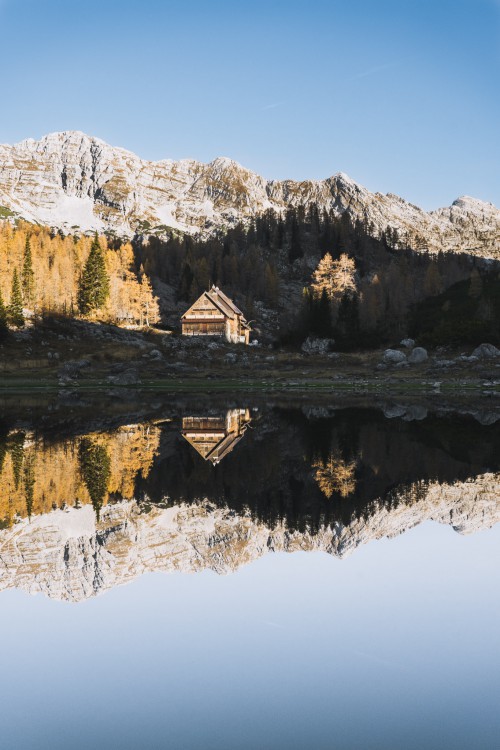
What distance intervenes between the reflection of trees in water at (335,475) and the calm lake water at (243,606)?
0.39ft

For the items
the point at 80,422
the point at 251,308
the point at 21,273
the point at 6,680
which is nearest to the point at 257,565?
the point at 6,680

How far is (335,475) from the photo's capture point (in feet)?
80.2

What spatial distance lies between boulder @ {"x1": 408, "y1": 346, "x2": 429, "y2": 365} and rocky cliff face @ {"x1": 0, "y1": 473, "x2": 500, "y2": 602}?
70.4 meters

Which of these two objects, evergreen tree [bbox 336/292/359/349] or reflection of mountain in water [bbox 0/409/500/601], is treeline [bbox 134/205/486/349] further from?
reflection of mountain in water [bbox 0/409/500/601]

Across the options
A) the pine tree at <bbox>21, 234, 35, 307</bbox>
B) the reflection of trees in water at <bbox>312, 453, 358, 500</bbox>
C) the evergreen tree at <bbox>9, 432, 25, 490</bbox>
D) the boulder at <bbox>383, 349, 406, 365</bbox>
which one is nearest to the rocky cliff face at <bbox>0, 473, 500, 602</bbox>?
the reflection of trees in water at <bbox>312, 453, 358, 500</bbox>

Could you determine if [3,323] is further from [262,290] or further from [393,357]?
[262,290]

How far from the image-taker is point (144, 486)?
2245 cm

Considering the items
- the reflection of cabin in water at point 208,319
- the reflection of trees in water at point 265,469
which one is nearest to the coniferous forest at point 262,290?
the reflection of cabin in water at point 208,319

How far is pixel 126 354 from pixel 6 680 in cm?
8643

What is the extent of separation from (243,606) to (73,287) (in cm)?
11746

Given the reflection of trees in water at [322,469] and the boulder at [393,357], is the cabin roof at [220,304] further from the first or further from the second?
the reflection of trees in water at [322,469]

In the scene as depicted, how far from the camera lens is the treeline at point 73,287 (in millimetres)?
113238

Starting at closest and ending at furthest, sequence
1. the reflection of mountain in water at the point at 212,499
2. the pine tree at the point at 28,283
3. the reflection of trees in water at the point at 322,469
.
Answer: the reflection of mountain in water at the point at 212,499, the reflection of trees in water at the point at 322,469, the pine tree at the point at 28,283

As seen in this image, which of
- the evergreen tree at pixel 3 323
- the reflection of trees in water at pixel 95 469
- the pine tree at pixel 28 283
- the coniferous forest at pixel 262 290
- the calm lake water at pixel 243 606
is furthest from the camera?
the pine tree at pixel 28 283
